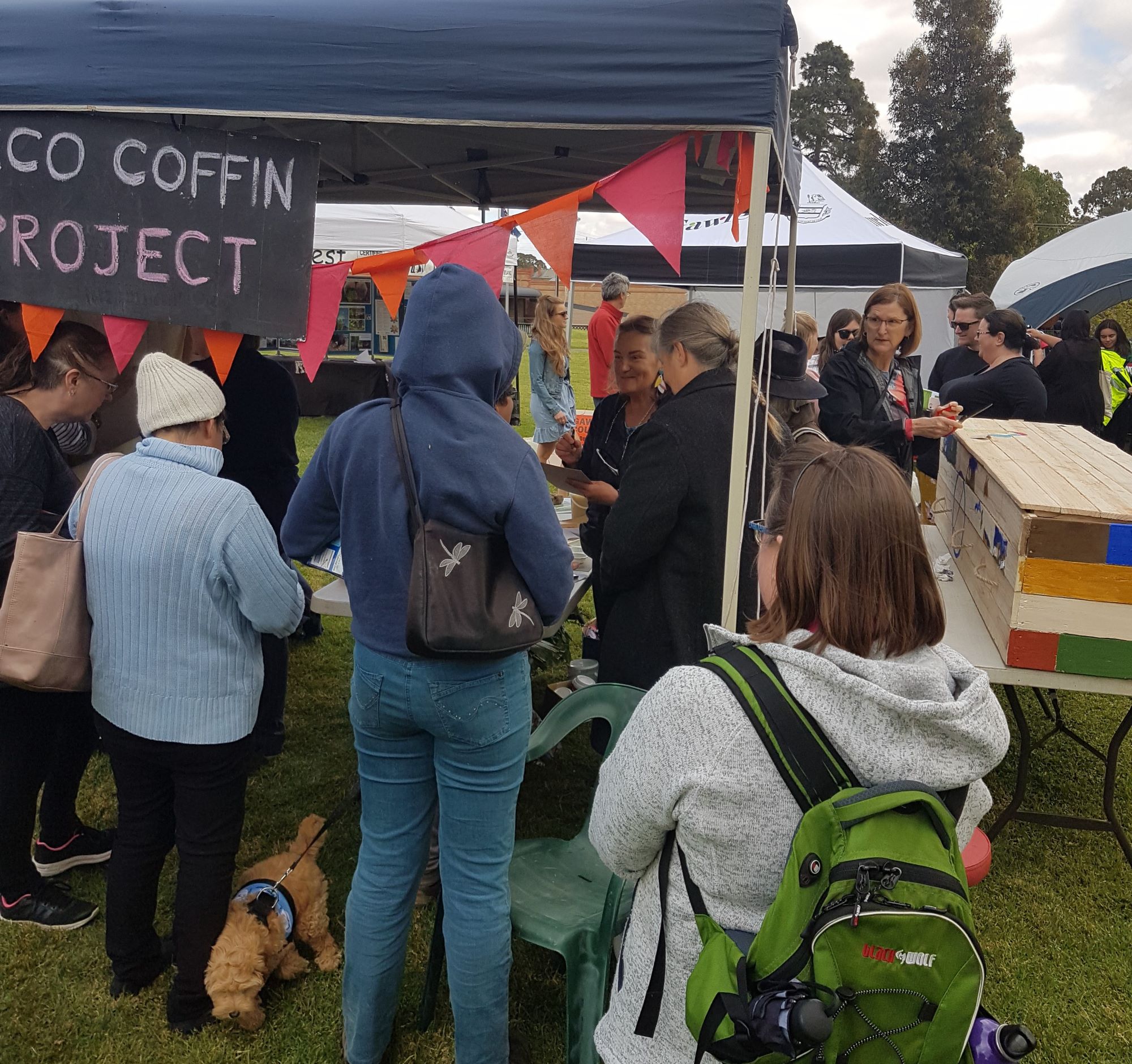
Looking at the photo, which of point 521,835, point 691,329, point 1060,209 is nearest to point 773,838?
point 691,329

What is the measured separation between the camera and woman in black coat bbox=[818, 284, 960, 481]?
375 cm

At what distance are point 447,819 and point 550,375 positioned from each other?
625cm

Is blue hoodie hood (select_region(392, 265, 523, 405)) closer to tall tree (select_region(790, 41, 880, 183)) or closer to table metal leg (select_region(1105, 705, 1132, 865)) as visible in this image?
table metal leg (select_region(1105, 705, 1132, 865))

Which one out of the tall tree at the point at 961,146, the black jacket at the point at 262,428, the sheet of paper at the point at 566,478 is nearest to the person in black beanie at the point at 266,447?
the black jacket at the point at 262,428

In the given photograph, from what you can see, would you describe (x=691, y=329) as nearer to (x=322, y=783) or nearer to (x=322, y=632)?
(x=322, y=783)

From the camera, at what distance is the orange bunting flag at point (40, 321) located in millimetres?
2350

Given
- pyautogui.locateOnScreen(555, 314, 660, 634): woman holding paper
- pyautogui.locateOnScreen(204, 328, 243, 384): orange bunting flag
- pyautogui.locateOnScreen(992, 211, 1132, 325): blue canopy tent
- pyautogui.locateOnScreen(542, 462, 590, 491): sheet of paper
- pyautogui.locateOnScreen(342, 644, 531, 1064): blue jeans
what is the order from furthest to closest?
pyautogui.locateOnScreen(992, 211, 1132, 325): blue canopy tent, pyautogui.locateOnScreen(555, 314, 660, 634): woman holding paper, pyautogui.locateOnScreen(542, 462, 590, 491): sheet of paper, pyautogui.locateOnScreen(204, 328, 243, 384): orange bunting flag, pyautogui.locateOnScreen(342, 644, 531, 1064): blue jeans

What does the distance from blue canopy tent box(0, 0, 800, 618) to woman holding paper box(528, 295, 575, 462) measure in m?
5.16

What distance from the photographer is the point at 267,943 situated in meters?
2.20

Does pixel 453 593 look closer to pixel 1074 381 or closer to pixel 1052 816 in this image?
pixel 1052 816

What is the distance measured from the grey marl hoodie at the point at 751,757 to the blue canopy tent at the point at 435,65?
1.06 metres

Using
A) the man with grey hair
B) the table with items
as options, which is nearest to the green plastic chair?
the table with items

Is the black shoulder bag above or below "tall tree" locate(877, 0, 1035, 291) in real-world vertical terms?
below

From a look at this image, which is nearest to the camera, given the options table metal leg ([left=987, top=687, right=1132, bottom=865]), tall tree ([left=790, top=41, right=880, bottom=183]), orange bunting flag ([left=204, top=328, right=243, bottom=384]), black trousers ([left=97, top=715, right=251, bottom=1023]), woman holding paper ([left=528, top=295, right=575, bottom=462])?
black trousers ([left=97, top=715, right=251, bottom=1023])
